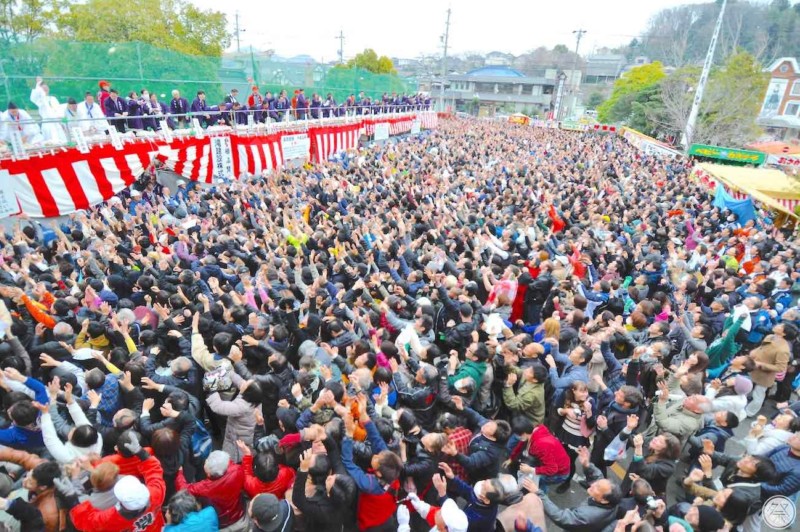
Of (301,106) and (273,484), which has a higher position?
(301,106)

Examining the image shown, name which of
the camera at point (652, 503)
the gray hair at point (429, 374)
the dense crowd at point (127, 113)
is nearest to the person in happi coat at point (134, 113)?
the dense crowd at point (127, 113)

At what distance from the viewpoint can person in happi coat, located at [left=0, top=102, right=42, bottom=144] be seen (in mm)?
7020

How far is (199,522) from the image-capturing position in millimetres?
2285

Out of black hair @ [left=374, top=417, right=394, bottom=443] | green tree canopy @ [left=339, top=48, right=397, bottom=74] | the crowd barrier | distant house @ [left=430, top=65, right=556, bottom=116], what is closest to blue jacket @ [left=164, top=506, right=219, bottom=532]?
black hair @ [left=374, top=417, right=394, bottom=443]

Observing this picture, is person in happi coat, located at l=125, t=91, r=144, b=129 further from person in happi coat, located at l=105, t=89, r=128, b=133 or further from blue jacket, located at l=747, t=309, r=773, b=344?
blue jacket, located at l=747, t=309, r=773, b=344

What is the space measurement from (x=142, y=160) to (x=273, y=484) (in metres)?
8.80

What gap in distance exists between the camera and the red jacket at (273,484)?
2479 mm

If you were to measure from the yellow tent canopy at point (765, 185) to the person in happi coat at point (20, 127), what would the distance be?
15248 mm

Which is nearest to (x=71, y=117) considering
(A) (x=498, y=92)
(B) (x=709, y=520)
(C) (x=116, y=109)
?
(C) (x=116, y=109)

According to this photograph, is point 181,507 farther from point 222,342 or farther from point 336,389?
point 222,342

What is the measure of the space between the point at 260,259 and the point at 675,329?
531cm

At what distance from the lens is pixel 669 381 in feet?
11.7

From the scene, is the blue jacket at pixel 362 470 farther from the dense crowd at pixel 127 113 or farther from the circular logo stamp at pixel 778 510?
the dense crowd at pixel 127 113

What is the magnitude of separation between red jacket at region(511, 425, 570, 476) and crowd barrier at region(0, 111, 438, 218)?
340 inches
